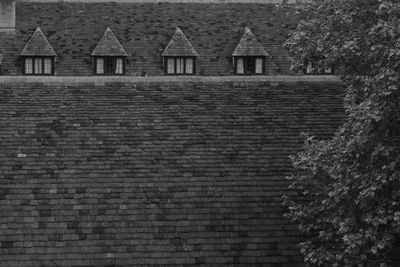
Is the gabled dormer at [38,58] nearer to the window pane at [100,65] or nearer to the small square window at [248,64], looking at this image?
the window pane at [100,65]

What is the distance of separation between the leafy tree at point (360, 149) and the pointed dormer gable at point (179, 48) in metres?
27.1

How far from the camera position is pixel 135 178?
22.5m

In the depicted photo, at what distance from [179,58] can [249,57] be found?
3911mm

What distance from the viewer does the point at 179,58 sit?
46.4m

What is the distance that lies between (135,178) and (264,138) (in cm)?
423

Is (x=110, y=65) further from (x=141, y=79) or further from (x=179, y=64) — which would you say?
(x=141, y=79)

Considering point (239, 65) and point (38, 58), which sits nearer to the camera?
point (38, 58)

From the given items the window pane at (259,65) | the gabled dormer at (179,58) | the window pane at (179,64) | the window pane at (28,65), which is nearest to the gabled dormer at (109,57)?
the gabled dormer at (179,58)

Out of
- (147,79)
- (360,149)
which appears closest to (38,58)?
(147,79)

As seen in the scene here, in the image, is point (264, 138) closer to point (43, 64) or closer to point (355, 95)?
point (355, 95)

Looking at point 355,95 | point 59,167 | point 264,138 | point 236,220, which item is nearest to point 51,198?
point 59,167

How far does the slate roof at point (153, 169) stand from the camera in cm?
2045

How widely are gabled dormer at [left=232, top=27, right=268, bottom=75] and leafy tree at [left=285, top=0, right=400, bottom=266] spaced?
2721 cm

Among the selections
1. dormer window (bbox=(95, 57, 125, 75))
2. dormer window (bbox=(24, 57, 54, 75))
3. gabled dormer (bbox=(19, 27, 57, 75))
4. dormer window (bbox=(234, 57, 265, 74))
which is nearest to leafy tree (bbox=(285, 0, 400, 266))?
dormer window (bbox=(234, 57, 265, 74))
